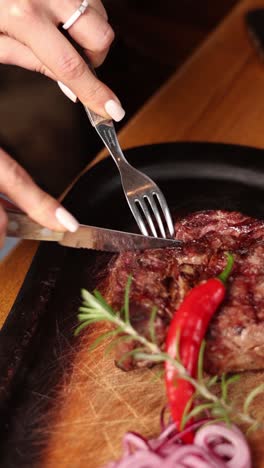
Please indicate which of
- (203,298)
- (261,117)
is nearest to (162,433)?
(203,298)

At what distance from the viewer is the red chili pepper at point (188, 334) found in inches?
67.4

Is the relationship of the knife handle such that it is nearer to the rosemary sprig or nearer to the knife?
the knife

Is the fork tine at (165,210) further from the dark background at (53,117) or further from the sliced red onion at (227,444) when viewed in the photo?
the dark background at (53,117)

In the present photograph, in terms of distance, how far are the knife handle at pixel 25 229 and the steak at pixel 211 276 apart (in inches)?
12.1

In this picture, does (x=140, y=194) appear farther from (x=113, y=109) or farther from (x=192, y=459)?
(x=192, y=459)

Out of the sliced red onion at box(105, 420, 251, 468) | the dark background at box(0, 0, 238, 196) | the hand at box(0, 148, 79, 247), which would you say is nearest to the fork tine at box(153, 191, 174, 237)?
the hand at box(0, 148, 79, 247)

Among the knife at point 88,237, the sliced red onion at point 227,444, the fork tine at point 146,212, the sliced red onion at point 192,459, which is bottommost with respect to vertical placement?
the sliced red onion at point 227,444

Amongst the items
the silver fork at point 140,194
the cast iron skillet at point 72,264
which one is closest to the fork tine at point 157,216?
the silver fork at point 140,194

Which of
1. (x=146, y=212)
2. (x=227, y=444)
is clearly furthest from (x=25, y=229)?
(x=227, y=444)

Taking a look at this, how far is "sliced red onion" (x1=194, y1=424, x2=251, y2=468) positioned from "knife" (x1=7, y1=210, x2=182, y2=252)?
0.72m

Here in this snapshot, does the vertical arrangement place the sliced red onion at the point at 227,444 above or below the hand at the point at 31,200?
below

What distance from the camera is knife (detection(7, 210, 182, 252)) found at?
1910 millimetres

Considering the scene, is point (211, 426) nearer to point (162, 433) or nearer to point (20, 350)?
point (162, 433)

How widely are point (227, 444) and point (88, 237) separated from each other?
83 centimetres
